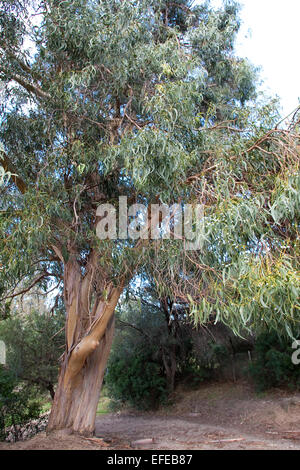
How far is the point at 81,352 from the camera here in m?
4.93

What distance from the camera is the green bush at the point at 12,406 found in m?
6.04

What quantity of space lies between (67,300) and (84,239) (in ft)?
3.53

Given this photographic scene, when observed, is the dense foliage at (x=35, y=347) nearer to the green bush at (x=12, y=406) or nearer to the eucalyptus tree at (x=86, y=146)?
the green bush at (x=12, y=406)

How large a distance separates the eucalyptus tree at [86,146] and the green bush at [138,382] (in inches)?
201

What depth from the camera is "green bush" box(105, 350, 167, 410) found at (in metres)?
10.1

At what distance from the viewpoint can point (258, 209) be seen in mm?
3885

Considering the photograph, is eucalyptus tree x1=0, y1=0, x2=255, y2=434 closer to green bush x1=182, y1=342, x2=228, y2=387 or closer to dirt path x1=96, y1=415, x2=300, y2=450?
dirt path x1=96, y1=415, x2=300, y2=450

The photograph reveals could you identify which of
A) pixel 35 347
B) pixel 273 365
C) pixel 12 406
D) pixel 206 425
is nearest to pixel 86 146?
pixel 12 406

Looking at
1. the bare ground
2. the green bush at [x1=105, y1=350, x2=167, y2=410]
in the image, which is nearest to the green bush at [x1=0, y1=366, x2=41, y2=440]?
the bare ground

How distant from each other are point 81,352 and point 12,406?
7.61ft

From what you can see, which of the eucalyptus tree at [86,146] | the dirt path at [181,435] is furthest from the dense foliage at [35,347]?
the eucalyptus tree at [86,146]

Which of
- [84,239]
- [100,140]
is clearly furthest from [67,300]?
[100,140]

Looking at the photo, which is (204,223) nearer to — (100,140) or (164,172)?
(164,172)

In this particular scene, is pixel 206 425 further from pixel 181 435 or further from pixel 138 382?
pixel 138 382
